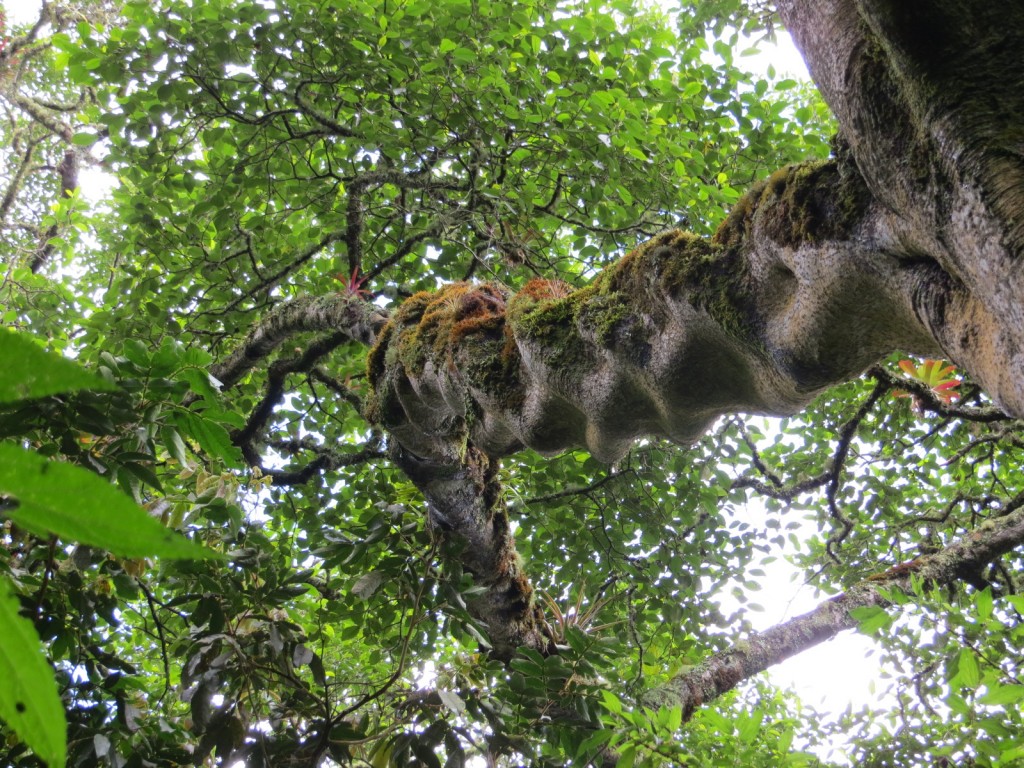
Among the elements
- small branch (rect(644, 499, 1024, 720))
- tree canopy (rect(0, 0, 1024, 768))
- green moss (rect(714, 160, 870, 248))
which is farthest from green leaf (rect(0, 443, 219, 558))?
small branch (rect(644, 499, 1024, 720))

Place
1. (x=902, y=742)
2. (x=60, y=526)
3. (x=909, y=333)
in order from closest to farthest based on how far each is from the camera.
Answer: (x=60, y=526) < (x=909, y=333) < (x=902, y=742)

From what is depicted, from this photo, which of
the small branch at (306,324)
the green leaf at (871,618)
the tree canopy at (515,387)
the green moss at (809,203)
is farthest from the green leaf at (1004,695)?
the small branch at (306,324)

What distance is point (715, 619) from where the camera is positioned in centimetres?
489

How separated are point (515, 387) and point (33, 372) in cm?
196

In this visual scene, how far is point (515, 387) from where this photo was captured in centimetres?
A: 233

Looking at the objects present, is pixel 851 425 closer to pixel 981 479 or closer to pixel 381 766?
pixel 381 766

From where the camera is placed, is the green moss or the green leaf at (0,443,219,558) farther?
the green moss

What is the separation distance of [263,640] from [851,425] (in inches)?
116

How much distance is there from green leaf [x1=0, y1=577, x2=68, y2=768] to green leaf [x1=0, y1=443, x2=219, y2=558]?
0.07 metres

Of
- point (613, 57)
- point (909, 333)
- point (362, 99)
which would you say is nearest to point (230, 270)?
point (362, 99)

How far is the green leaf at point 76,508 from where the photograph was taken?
1.33ft

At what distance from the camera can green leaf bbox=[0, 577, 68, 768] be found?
417 millimetres

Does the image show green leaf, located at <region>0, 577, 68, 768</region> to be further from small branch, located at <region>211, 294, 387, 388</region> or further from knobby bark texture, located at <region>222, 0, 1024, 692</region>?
small branch, located at <region>211, 294, 387, 388</region>

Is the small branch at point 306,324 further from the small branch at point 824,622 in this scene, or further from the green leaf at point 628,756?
the small branch at point 824,622
